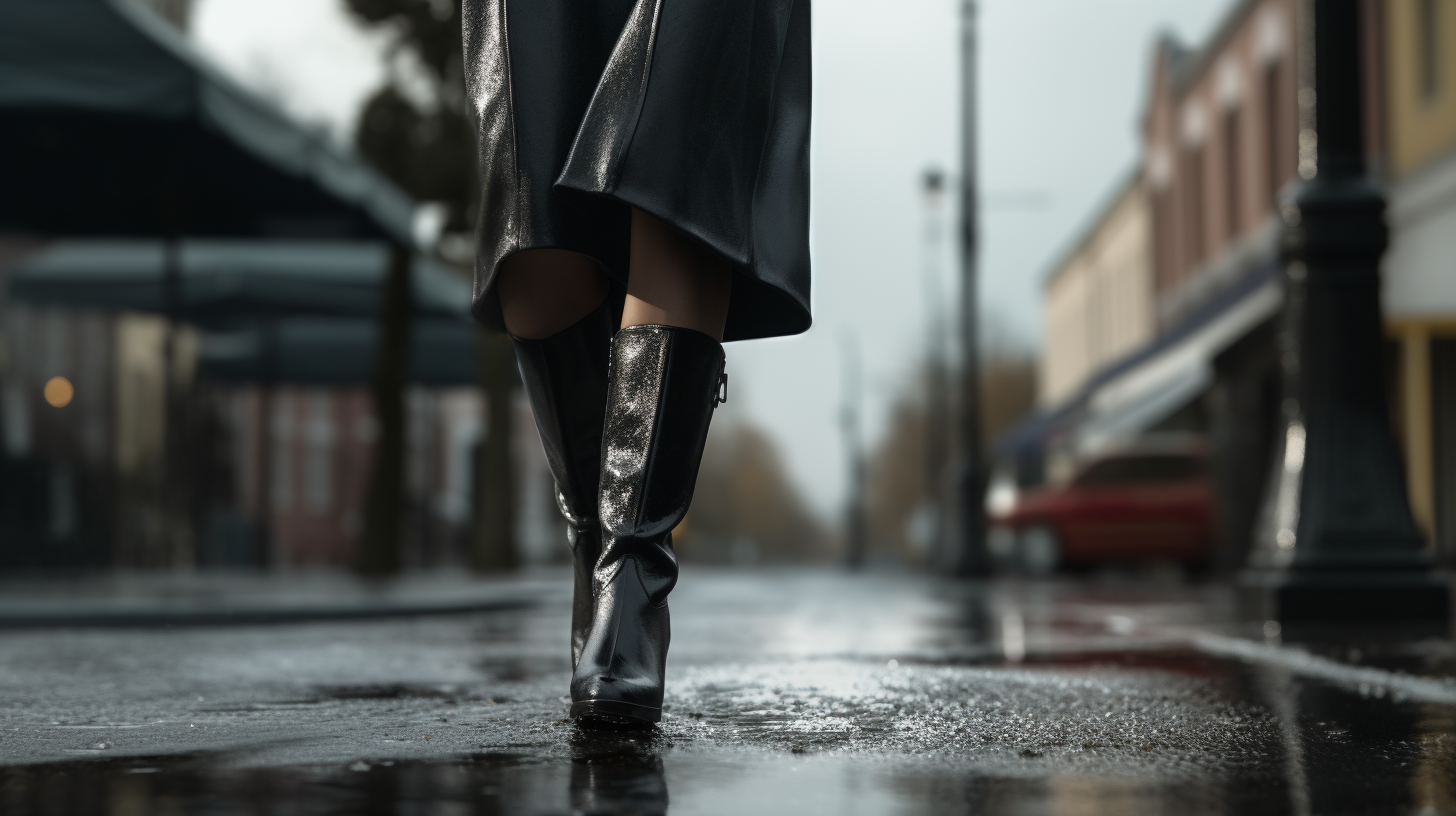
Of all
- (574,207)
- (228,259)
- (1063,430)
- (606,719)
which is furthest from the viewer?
(1063,430)

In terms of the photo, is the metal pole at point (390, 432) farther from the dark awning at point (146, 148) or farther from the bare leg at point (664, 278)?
the bare leg at point (664, 278)

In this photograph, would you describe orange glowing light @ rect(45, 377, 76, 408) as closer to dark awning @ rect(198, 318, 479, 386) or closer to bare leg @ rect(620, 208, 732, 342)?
dark awning @ rect(198, 318, 479, 386)

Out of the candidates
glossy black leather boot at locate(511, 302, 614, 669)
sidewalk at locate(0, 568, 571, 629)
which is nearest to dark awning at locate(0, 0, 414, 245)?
sidewalk at locate(0, 568, 571, 629)

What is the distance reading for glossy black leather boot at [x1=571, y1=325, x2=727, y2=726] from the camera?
2.50 meters

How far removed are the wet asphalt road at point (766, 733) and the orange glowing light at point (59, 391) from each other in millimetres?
9857

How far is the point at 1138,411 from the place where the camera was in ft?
72.5

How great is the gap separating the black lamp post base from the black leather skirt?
9.92 ft

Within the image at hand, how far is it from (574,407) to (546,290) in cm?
21

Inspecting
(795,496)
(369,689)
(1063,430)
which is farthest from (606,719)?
(795,496)

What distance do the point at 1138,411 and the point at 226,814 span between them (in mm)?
21218

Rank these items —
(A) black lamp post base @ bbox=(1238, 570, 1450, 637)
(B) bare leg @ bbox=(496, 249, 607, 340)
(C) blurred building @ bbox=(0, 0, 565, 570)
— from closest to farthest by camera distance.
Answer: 1. (B) bare leg @ bbox=(496, 249, 607, 340)
2. (A) black lamp post base @ bbox=(1238, 570, 1450, 637)
3. (C) blurred building @ bbox=(0, 0, 565, 570)

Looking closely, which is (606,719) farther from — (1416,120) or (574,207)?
(1416,120)

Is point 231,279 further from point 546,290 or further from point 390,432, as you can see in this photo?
point 546,290

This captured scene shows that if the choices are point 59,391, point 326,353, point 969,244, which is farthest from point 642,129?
point 969,244
